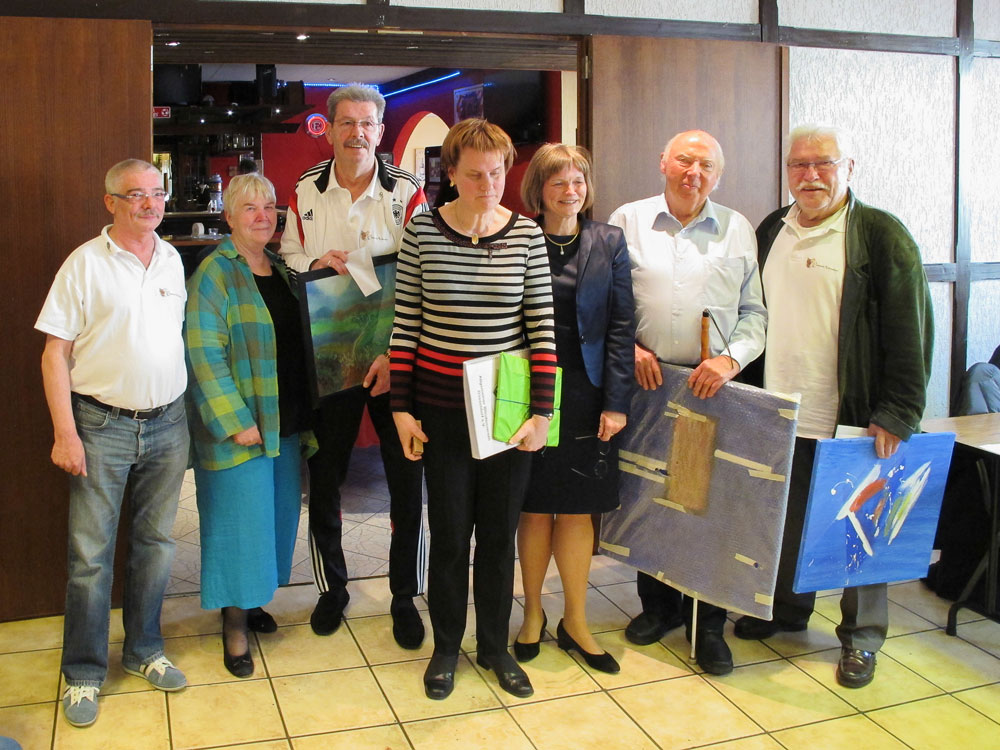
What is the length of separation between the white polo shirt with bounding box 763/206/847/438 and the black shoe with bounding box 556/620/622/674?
957mm

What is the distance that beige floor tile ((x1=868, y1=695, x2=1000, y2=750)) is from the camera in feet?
8.81

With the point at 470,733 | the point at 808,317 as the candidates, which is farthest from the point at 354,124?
the point at 470,733

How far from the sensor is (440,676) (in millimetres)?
2916

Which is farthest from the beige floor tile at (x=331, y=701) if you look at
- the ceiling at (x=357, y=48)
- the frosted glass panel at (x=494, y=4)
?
the frosted glass panel at (x=494, y=4)

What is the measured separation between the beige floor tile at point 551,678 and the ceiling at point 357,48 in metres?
2.26

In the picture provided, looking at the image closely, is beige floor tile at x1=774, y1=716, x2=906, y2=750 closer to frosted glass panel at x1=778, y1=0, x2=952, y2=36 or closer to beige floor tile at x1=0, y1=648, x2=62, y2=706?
beige floor tile at x1=0, y1=648, x2=62, y2=706

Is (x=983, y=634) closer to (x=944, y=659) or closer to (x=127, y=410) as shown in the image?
(x=944, y=659)

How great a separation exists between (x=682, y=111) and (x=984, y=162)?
5.08 ft

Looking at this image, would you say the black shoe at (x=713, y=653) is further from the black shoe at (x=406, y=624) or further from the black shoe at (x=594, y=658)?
the black shoe at (x=406, y=624)

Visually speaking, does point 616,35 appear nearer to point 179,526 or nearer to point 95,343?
point 95,343

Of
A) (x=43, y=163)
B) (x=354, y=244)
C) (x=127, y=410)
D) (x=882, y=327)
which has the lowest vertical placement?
(x=127, y=410)

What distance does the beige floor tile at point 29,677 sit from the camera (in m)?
2.87

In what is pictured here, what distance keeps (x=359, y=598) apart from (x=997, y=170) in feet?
11.3

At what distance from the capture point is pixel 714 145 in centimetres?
296
